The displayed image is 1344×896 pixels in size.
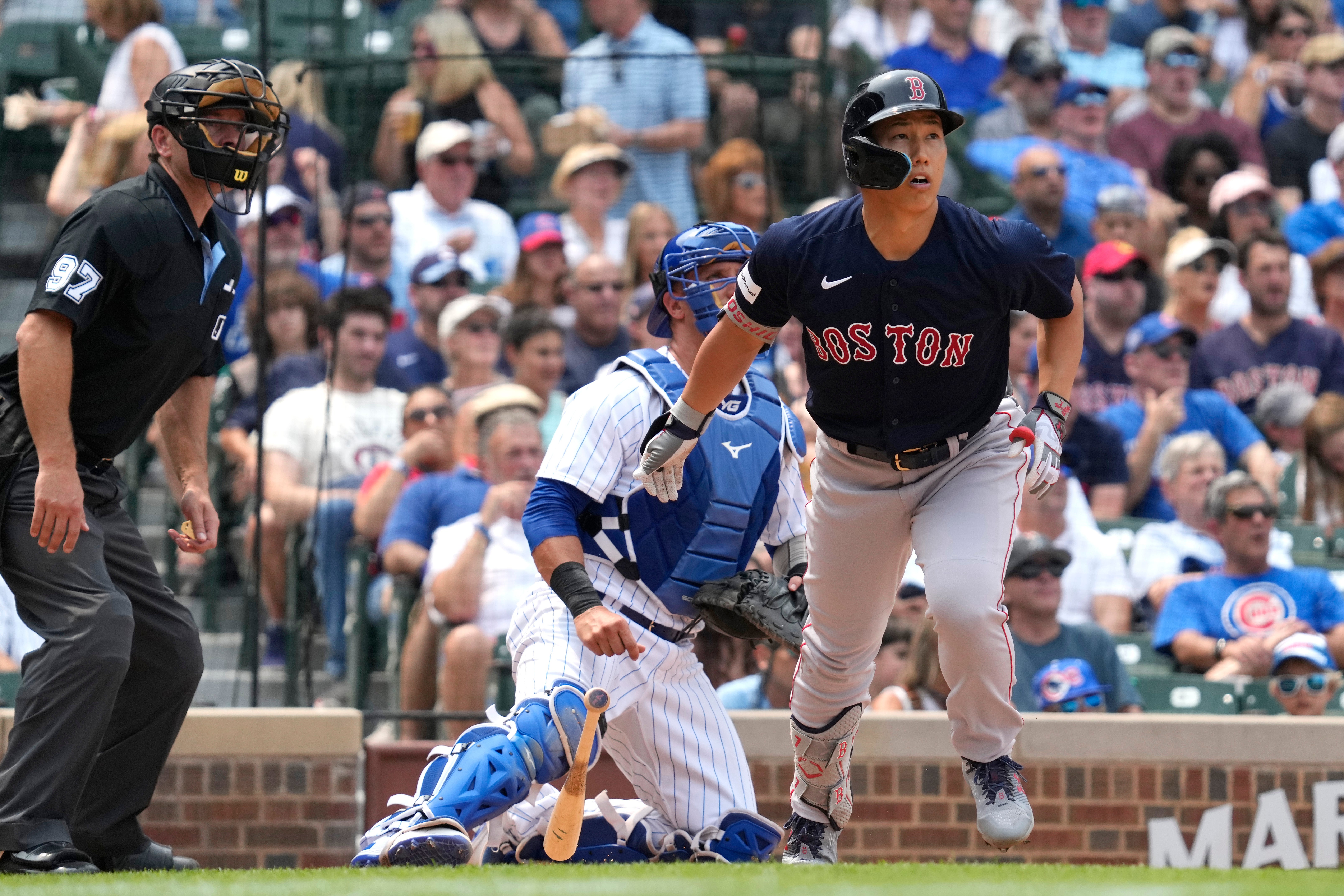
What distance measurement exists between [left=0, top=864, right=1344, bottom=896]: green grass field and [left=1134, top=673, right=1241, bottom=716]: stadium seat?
2.61 meters

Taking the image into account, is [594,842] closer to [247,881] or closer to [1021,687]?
[247,881]

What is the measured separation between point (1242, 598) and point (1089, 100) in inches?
145

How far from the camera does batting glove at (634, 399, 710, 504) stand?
4.06 metres

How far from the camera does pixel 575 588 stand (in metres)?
4.12

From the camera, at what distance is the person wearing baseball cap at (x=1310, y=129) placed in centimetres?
1014

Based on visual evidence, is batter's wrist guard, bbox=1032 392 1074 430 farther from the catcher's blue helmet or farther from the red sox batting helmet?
the catcher's blue helmet

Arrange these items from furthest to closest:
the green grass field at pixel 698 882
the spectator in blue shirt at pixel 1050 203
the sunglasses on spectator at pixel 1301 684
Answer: the spectator in blue shirt at pixel 1050 203 → the sunglasses on spectator at pixel 1301 684 → the green grass field at pixel 698 882

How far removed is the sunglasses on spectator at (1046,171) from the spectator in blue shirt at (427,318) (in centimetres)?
295

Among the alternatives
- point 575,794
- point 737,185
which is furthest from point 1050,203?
point 575,794

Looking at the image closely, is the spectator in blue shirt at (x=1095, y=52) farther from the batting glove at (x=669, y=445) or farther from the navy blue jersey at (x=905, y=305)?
the batting glove at (x=669, y=445)

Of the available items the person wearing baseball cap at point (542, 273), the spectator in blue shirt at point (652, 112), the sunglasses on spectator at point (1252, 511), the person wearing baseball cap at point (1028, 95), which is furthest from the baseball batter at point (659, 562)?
the person wearing baseball cap at point (1028, 95)

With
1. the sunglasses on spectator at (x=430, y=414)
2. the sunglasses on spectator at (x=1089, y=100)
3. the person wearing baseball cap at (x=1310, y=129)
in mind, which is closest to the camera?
the sunglasses on spectator at (x=430, y=414)

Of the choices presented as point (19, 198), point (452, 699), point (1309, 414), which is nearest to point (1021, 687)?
point (452, 699)

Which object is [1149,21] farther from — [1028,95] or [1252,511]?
[1252,511]
